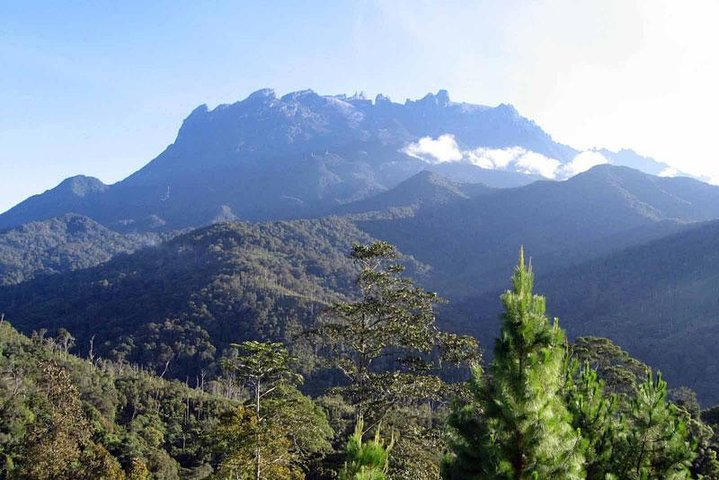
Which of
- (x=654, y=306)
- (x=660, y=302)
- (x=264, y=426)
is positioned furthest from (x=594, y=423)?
(x=660, y=302)

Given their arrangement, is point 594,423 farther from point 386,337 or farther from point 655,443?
point 386,337

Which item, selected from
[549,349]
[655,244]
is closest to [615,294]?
[655,244]

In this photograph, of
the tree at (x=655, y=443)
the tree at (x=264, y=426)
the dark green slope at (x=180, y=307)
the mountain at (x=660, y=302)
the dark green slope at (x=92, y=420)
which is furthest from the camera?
the dark green slope at (x=180, y=307)

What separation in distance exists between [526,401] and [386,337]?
309 inches

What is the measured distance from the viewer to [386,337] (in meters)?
14.1

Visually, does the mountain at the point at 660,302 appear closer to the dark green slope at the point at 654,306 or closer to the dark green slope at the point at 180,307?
the dark green slope at the point at 654,306

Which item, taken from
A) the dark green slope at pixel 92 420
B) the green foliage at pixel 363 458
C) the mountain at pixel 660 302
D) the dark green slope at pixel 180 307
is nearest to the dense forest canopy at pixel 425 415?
the green foliage at pixel 363 458

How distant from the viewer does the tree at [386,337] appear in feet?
43.9

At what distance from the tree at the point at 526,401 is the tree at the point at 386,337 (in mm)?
6298

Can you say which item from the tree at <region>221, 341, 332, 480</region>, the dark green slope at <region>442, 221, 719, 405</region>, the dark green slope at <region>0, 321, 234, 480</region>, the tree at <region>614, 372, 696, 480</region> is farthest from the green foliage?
the dark green slope at <region>442, 221, 719, 405</region>

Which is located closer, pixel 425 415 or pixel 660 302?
pixel 425 415

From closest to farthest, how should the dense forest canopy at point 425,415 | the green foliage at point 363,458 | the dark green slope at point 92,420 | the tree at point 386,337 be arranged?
1. the green foliage at point 363,458
2. the dense forest canopy at point 425,415
3. the tree at point 386,337
4. the dark green slope at point 92,420

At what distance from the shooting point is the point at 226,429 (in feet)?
48.0

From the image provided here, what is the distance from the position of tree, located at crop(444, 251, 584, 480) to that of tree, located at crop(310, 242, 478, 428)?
6.30 metres
